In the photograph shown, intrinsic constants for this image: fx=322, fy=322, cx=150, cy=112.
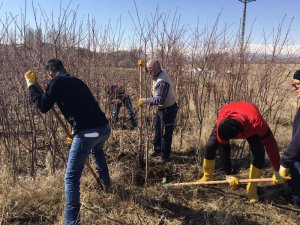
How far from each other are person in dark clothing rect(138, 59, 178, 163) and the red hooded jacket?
3.19ft

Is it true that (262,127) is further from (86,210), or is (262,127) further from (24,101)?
(24,101)

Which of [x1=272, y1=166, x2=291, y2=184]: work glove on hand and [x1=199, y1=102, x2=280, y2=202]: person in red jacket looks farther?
[x1=199, y1=102, x2=280, y2=202]: person in red jacket

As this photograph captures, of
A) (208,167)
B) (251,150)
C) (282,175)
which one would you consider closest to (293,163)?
(251,150)

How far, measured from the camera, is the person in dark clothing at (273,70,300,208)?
277 centimetres

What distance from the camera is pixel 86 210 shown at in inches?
126

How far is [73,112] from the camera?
2809mm

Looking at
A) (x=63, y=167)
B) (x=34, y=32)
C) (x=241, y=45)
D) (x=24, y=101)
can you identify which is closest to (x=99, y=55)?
(x=34, y=32)

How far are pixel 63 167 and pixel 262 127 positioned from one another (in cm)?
241

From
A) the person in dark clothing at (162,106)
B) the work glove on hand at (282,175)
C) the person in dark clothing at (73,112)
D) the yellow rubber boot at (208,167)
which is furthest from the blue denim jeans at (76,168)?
the work glove on hand at (282,175)

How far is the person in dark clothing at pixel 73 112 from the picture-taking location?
2.71 meters

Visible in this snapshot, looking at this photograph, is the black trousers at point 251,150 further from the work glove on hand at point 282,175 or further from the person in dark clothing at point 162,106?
the person in dark clothing at point 162,106

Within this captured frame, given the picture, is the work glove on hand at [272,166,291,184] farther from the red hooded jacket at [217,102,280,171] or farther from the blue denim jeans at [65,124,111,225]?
the blue denim jeans at [65,124,111,225]

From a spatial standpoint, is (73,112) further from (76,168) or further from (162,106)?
(162,106)

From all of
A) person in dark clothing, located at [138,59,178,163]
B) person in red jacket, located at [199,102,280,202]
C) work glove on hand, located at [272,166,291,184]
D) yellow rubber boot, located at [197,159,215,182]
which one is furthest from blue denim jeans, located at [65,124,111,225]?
work glove on hand, located at [272,166,291,184]
